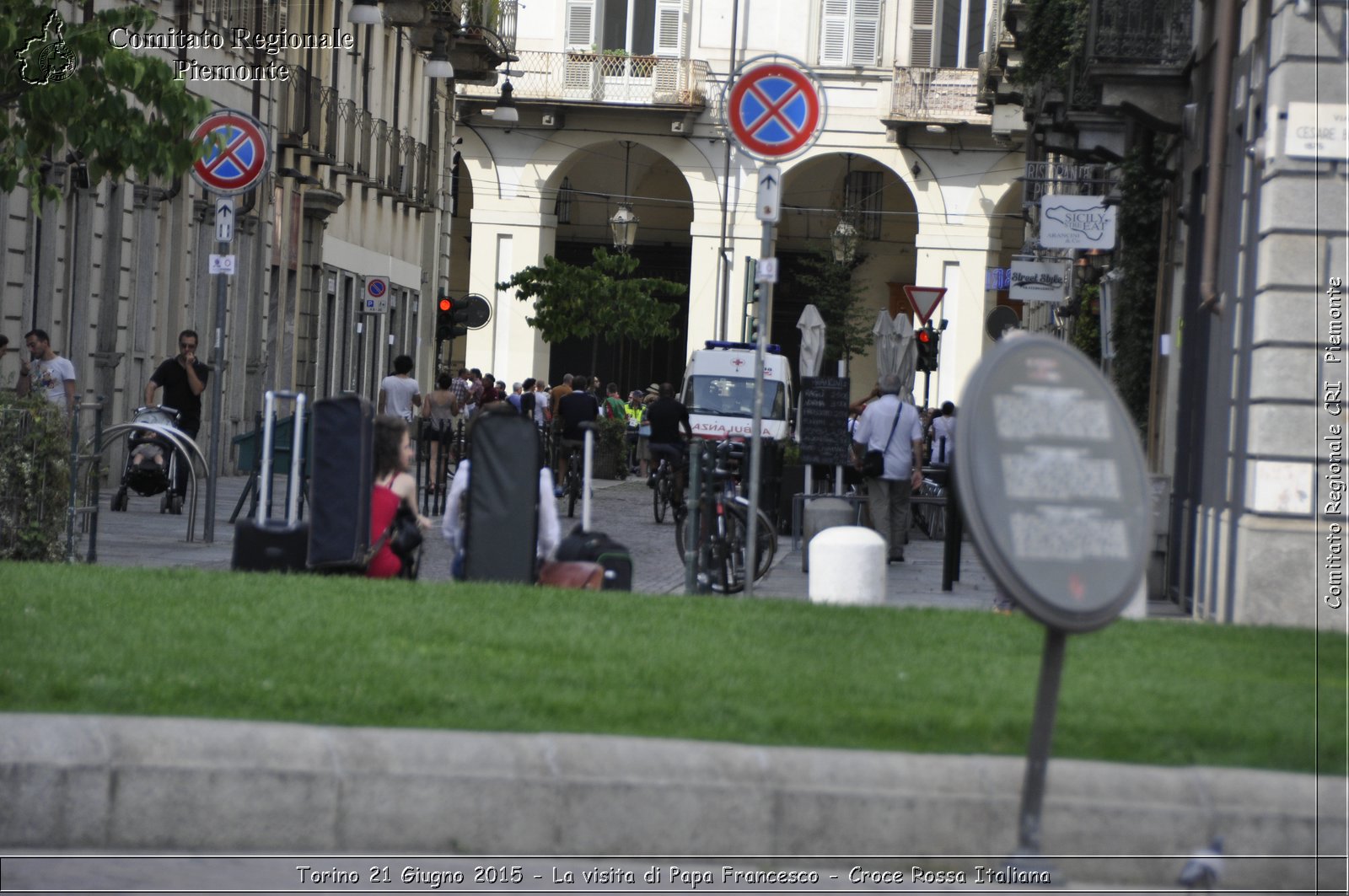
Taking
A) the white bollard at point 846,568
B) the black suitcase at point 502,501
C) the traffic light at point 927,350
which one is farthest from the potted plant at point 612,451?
the black suitcase at point 502,501

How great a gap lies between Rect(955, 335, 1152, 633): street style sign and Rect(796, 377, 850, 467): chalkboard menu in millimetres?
15848

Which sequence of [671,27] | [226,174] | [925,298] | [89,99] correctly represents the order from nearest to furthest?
[89,99] → [226,174] → [925,298] → [671,27]

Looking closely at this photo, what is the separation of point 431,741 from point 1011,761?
67.5 inches

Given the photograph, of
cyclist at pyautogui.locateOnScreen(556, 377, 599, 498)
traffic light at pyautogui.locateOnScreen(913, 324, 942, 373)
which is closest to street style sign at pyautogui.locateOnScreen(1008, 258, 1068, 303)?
traffic light at pyautogui.locateOnScreen(913, 324, 942, 373)

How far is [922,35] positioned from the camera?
5997cm

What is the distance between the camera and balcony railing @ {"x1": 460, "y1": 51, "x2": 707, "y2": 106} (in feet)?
196

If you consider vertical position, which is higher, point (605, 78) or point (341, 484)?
point (605, 78)

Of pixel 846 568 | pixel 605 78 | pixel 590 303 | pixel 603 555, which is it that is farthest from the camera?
pixel 605 78

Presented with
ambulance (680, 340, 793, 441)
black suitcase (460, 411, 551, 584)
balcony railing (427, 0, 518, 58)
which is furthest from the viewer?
balcony railing (427, 0, 518, 58)

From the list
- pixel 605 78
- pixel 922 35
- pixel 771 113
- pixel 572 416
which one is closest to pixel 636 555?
pixel 572 416

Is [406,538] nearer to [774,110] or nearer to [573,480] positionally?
[774,110]

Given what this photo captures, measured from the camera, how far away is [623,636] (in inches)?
363

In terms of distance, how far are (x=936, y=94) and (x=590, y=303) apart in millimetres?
12927

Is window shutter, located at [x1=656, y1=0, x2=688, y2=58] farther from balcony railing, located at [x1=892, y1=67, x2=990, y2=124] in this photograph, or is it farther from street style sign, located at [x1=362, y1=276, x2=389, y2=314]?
street style sign, located at [x1=362, y1=276, x2=389, y2=314]
